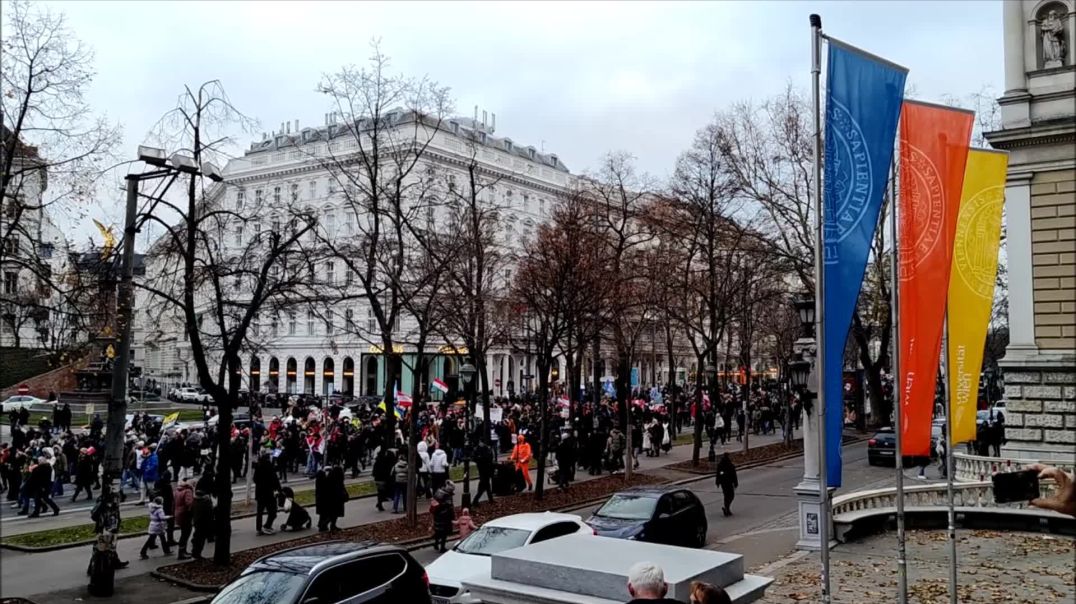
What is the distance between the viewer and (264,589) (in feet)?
32.4

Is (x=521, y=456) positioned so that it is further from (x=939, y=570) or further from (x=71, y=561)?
(x=939, y=570)

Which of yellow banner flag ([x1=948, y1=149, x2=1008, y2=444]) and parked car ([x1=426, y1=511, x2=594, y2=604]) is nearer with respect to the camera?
parked car ([x1=426, y1=511, x2=594, y2=604])

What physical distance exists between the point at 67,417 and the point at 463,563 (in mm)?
30674

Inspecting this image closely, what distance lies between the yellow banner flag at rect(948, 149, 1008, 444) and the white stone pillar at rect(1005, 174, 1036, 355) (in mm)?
11729

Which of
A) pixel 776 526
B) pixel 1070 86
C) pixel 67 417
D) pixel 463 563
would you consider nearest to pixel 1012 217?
pixel 1070 86

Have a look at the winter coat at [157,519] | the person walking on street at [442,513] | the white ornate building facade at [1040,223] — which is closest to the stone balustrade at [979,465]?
the white ornate building facade at [1040,223]

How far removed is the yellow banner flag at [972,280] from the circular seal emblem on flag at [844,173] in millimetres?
4107

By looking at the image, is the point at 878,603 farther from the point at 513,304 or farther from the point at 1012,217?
Result: the point at 513,304

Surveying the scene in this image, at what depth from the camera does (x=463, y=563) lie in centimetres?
1353

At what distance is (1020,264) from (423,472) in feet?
61.0

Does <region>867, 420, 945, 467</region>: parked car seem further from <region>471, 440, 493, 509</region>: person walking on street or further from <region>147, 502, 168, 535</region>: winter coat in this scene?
<region>147, 502, 168, 535</region>: winter coat

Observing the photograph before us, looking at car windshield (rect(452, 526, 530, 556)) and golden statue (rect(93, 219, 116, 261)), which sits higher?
golden statue (rect(93, 219, 116, 261))

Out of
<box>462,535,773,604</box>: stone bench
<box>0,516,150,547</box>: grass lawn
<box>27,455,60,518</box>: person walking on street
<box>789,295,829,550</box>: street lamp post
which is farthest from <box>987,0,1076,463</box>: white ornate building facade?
<box>27,455,60,518</box>: person walking on street

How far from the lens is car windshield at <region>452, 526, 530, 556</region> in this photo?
46.2 ft
